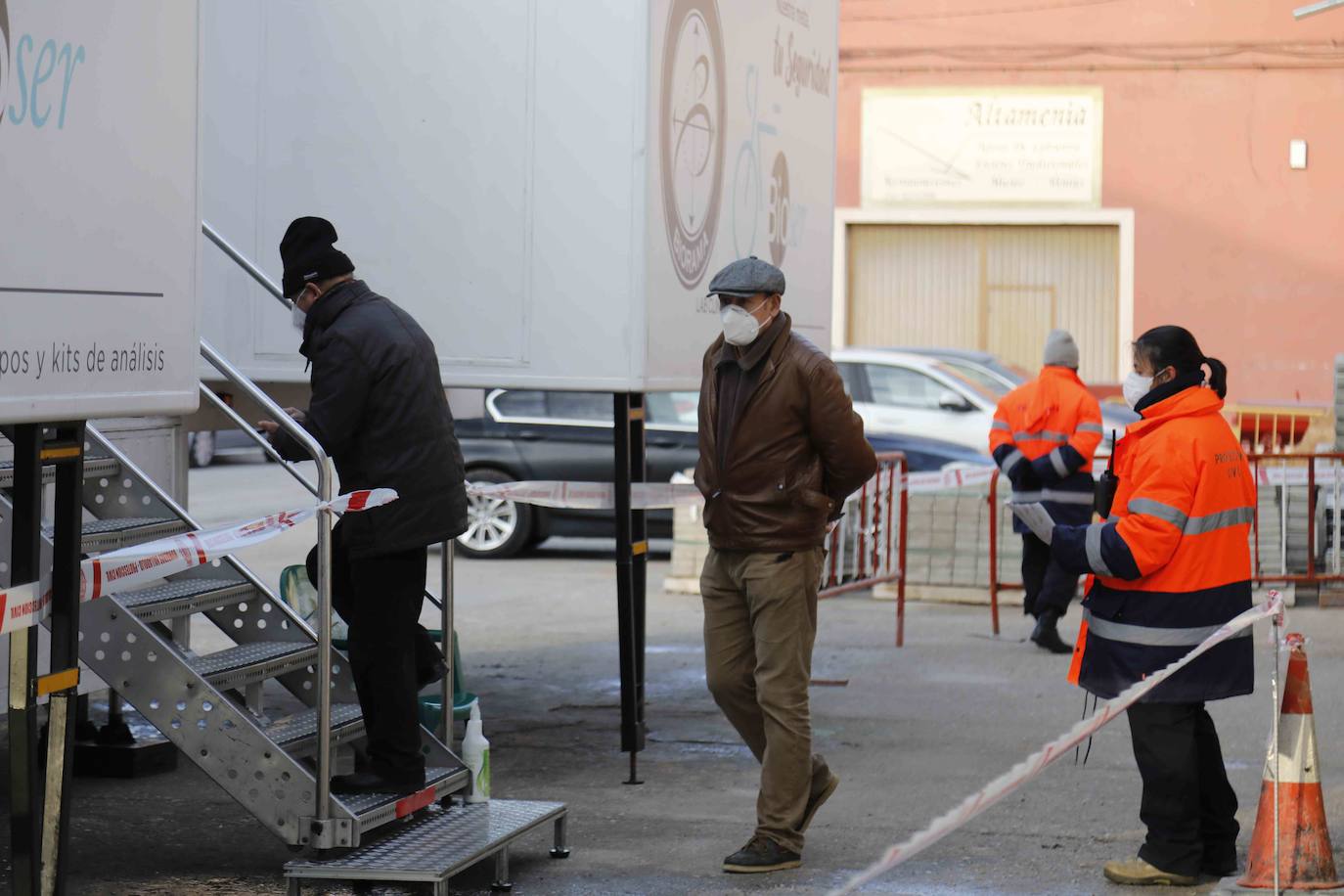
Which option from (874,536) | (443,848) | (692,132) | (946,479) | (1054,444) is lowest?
(443,848)

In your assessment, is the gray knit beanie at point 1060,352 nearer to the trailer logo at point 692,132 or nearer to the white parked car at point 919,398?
the trailer logo at point 692,132

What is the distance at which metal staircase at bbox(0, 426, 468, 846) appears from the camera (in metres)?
5.82

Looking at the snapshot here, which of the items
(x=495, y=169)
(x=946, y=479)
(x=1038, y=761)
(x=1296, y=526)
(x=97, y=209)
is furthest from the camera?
(x=1296, y=526)

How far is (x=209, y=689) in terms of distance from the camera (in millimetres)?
5824

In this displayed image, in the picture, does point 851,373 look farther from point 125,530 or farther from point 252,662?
point 252,662

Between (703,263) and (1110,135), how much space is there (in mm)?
17583

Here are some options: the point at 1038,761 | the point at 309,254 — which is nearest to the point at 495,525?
the point at 309,254

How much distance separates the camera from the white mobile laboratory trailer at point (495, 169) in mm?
7488

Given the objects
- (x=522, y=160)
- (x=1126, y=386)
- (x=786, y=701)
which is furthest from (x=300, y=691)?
(x=1126, y=386)

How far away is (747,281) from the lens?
6305 mm

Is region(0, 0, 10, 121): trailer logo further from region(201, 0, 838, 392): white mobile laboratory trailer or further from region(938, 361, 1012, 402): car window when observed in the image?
region(938, 361, 1012, 402): car window

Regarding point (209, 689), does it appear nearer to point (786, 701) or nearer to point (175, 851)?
point (175, 851)

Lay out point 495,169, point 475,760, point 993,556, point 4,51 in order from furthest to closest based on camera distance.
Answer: point 993,556 < point 495,169 < point 475,760 < point 4,51

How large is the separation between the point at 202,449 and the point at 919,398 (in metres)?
12.9
